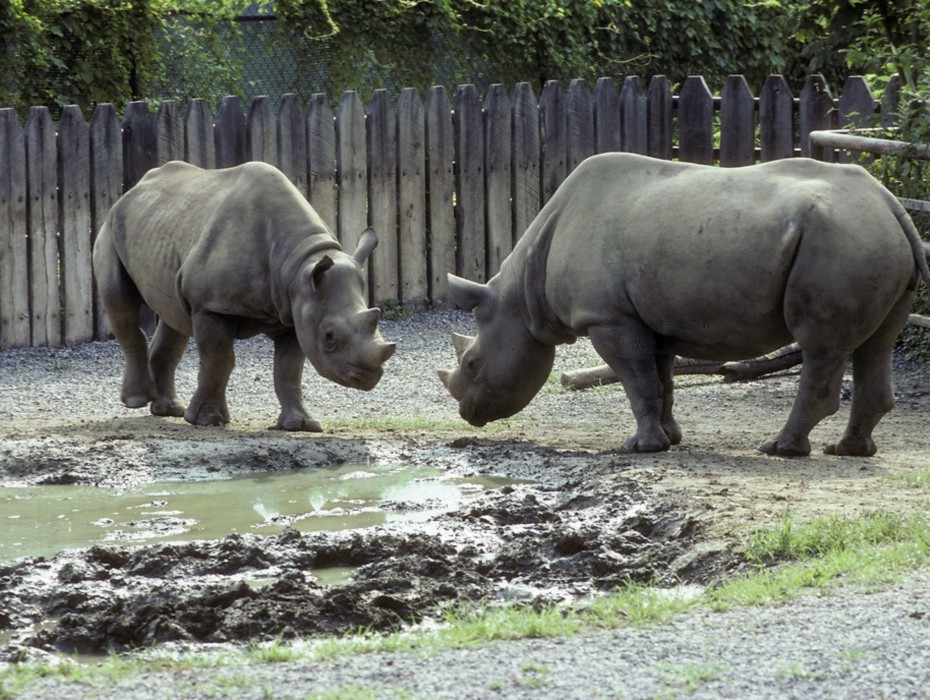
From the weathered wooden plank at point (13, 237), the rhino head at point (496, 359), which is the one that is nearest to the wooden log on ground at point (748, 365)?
the rhino head at point (496, 359)

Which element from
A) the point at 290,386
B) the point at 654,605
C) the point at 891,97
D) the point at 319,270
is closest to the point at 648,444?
the point at 319,270

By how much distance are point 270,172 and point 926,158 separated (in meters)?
4.23

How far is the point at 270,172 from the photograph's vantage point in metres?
9.42

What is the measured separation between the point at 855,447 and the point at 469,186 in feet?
21.2

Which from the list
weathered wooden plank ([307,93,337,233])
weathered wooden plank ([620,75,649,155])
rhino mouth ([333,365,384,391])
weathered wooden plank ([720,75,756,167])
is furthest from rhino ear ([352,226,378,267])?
weathered wooden plank ([720,75,756,167])

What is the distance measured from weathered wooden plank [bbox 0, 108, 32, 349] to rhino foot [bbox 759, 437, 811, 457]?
22.2 ft

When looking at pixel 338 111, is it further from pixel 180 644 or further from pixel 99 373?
pixel 180 644

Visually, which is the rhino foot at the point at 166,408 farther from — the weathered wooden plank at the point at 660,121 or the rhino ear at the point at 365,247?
the weathered wooden plank at the point at 660,121

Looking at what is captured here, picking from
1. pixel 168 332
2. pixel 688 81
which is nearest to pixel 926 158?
pixel 688 81

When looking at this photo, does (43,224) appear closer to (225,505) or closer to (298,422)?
A: (298,422)

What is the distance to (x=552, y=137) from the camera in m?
14.0

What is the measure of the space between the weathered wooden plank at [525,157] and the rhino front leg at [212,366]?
5119 millimetres

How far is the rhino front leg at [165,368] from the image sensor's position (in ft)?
32.5

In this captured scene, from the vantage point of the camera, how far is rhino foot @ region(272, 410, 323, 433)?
30.0ft
